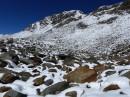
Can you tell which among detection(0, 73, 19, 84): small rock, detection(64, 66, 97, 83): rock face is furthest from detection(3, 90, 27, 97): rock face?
detection(64, 66, 97, 83): rock face

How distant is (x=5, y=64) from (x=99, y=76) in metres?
6.03

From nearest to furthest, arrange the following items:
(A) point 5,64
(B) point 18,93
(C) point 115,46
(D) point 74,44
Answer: (B) point 18,93 < (A) point 5,64 < (C) point 115,46 < (D) point 74,44

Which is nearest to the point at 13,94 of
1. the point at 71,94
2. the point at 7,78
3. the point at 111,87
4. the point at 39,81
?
the point at 71,94

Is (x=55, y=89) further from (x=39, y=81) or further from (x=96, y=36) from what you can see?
(x=96, y=36)

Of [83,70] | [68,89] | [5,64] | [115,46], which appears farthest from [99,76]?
[115,46]

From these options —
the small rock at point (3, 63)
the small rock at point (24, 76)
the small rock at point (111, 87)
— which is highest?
the small rock at point (3, 63)

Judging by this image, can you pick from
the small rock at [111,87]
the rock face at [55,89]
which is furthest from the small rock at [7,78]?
the small rock at [111,87]

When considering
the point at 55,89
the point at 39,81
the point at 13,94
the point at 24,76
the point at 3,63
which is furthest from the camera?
the point at 3,63

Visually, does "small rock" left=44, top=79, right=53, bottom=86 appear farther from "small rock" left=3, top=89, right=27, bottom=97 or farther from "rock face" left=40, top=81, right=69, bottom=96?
"small rock" left=3, top=89, right=27, bottom=97

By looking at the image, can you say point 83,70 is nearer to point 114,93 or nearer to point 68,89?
point 68,89

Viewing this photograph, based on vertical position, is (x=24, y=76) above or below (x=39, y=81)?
above

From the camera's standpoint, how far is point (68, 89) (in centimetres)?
1128

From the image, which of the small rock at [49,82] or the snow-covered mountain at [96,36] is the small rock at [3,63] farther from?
the snow-covered mountain at [96,36]

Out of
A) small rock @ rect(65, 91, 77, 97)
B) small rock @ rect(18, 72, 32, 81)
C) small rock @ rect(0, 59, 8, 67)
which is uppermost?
small rock @ rect(0, 59, 8, 67)
